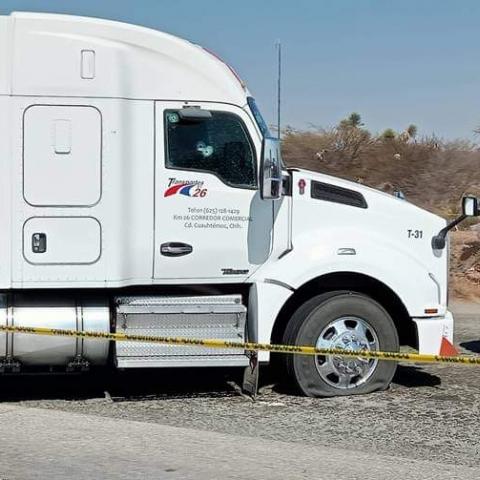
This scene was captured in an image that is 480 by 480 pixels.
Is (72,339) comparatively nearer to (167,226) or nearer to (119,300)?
(119,300)

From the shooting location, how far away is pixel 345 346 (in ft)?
26.3

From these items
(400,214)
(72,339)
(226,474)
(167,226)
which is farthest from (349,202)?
(226,474)

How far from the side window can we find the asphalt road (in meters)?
2.05

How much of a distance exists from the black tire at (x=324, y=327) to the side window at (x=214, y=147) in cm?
123

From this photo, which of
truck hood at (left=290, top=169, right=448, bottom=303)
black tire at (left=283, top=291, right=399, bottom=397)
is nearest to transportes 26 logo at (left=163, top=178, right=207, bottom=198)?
truck hood at (left=290, top=169, right=448, bottom=303)

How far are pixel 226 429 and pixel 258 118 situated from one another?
9.22 feet

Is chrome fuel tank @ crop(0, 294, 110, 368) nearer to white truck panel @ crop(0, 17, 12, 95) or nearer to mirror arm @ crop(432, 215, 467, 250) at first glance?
white truck panel @ crop(0, 17, 12, 95)

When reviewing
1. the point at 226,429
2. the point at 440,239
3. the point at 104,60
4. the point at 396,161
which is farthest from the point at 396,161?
the point at 226,429

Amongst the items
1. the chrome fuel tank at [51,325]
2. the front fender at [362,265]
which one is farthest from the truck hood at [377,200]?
the chrome fuel tank at [51,325]

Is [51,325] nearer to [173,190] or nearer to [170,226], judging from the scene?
[170,226]

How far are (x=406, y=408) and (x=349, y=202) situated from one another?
74.7 inches

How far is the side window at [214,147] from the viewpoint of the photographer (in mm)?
7883

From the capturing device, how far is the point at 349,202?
829cm

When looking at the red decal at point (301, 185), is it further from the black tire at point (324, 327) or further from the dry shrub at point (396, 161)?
the dry shrub at point (396, 161)
